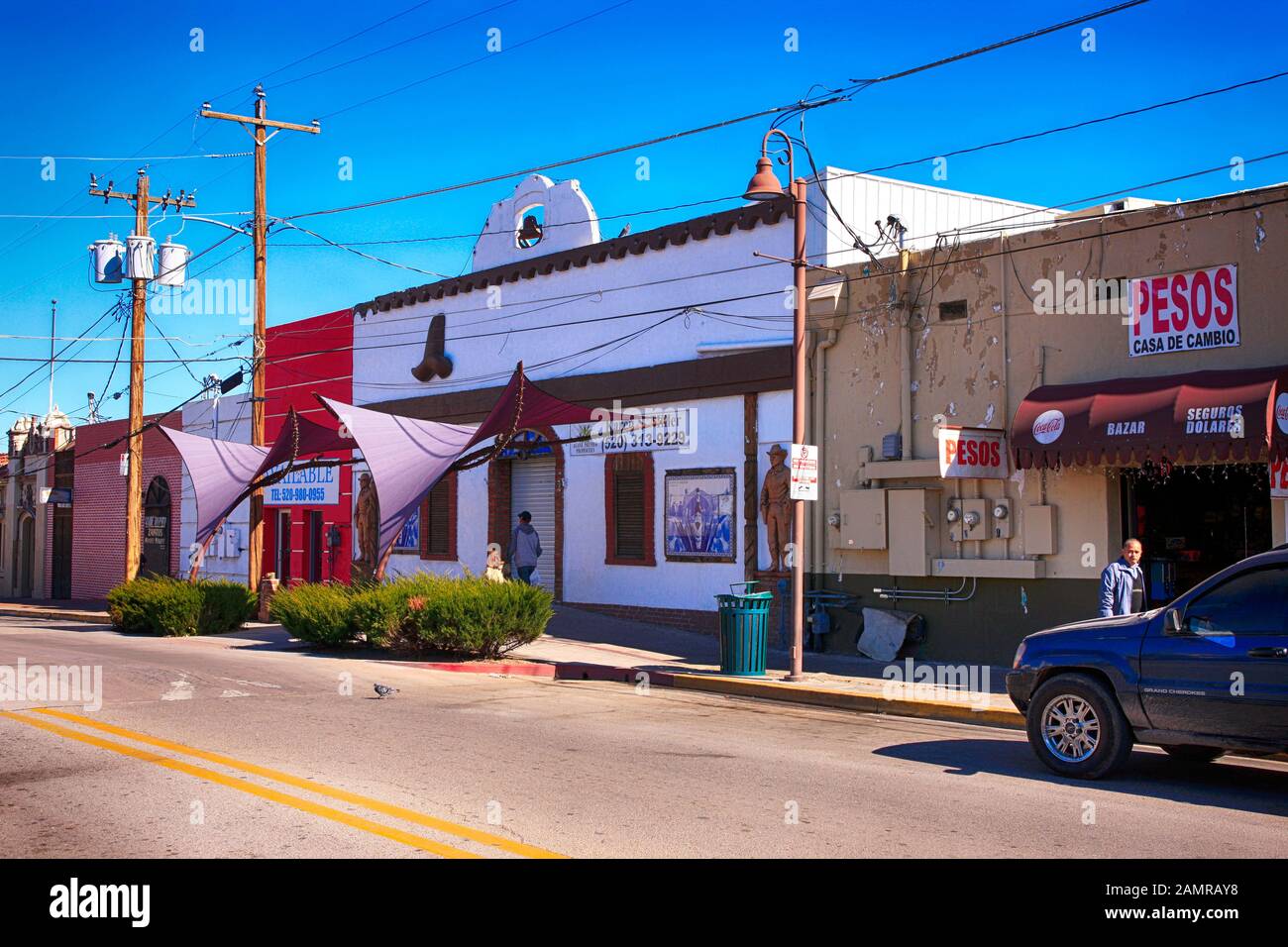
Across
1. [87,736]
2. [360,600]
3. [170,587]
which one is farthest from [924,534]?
[170,587]

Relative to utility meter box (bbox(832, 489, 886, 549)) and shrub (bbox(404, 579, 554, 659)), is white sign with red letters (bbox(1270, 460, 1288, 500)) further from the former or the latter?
Result: shrub (bbox(404, 579, 554, 659))

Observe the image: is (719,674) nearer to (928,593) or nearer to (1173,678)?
(928,593)

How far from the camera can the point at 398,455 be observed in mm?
18984

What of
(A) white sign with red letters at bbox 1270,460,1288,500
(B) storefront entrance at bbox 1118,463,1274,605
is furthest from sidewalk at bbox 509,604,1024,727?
(A) white sign with red letters at bbox 1270,460,1288,500

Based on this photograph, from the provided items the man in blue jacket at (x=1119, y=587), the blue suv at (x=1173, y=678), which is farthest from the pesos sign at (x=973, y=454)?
the blue suv at (x=1173, y=678)

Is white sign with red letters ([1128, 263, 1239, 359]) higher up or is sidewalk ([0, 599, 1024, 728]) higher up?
white sign with red letters ([1128, 263, 1239, 359])

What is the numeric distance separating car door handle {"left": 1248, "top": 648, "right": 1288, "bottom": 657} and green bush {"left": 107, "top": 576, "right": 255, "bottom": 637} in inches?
745

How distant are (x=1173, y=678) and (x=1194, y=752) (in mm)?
991

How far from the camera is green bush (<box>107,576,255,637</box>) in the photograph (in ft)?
73.6

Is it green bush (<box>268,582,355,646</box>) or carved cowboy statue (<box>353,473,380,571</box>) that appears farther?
carved cowboy statue (<box>353,473,380,571</box>)

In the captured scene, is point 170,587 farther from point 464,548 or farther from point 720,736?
point 720,736

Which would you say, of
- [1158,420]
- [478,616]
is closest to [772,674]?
[478,616]

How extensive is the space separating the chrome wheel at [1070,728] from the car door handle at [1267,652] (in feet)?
4.09

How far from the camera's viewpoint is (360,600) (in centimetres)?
1809
